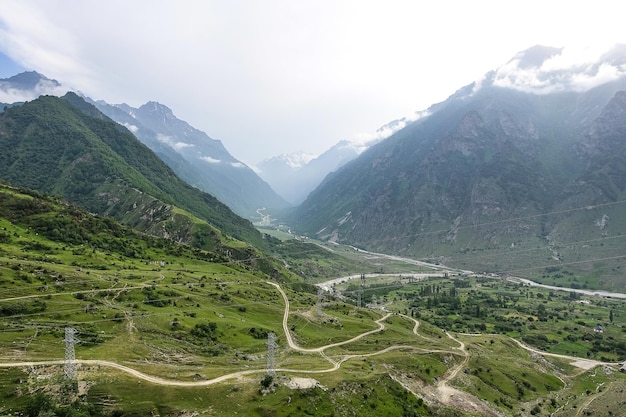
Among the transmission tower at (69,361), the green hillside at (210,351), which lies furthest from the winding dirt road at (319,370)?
the transmission tower at (69,361)

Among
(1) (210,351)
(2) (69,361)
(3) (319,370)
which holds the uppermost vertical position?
(2) (69,361)

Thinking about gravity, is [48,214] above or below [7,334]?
above

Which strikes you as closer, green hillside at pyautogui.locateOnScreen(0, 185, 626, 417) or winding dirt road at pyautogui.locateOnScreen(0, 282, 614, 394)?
green hillside at pyautogui.locateOnScreen(0, 185, 626, 417)

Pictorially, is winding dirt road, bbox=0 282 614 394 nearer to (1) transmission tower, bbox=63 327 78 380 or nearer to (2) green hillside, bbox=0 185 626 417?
(2) green hillside, bbox=0 185 626 417

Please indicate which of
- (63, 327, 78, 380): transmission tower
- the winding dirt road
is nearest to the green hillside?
(63, 327, 78, 380): transmission tower

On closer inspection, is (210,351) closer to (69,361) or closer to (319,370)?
(319,370)

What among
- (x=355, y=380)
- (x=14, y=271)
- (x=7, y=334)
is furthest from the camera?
(x=14, y=271)

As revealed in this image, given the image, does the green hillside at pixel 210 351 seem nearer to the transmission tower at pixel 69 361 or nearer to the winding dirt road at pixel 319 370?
the transmission tower at pixel 69 361

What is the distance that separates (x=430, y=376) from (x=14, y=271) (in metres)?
113

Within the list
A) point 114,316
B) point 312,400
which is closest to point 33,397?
point 114,316

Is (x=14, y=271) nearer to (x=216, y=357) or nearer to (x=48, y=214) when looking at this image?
(x=216, y=357)

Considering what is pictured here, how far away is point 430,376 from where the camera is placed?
398 feet

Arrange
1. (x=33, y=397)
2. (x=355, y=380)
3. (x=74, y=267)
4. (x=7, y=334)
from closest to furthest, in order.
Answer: (x=33, y=397)
(x=7, y=334)
(x=355, y=380)
(x=74, y=267)

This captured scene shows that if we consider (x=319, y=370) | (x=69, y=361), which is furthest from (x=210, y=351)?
(x=69, y=361)
